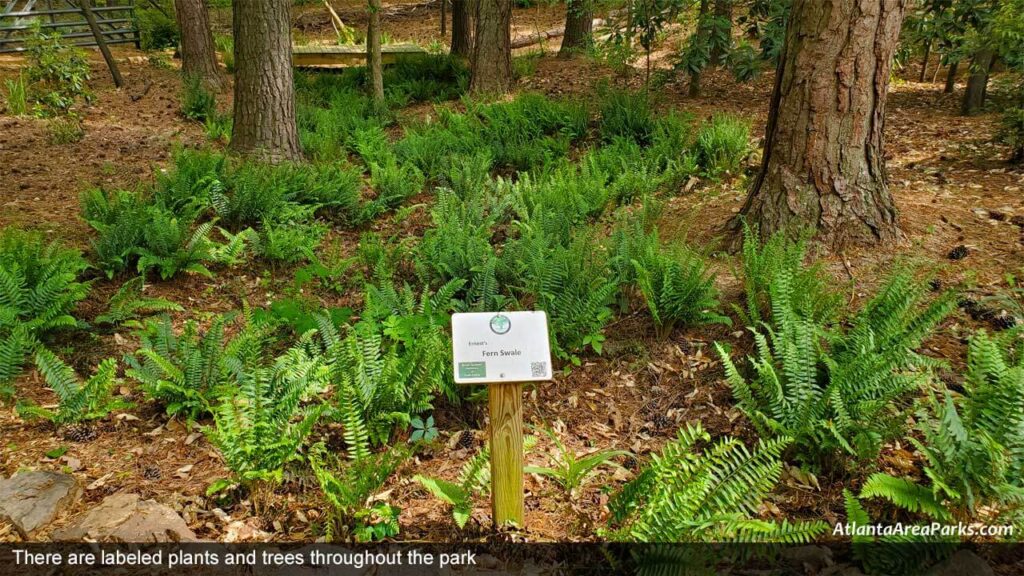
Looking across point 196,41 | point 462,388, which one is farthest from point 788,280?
point 196,41

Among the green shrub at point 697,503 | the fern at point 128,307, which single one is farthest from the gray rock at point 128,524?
the green shrub at point 697,503

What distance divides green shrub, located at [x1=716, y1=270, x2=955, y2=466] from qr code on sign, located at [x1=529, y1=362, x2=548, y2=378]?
128 centimetres

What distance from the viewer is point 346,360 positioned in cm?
352

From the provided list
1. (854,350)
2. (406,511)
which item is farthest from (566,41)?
(406,511)

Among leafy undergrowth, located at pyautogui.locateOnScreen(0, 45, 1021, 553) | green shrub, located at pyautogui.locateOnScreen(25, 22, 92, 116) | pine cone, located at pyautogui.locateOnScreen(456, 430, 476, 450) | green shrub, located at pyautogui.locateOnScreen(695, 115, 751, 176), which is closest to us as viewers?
leafy undergrowth, located at pyautogui.locateOnScreen(0, 45, 1021, 553)

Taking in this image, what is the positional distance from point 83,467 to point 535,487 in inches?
86.0

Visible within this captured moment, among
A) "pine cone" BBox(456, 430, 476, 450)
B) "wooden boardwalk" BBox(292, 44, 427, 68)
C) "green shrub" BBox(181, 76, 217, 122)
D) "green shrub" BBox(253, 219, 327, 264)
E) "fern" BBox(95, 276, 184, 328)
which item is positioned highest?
"wooden boardwalk" BBox(292, 44, 427, 68)

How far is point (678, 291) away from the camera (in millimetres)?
4152

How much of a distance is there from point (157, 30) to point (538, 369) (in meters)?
17.6

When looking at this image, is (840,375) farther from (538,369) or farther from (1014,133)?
(1014,133)

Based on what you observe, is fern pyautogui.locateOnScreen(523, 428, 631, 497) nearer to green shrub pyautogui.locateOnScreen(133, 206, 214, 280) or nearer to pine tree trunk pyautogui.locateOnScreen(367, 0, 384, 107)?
green shrub pyautogui.locateOnScreen(133, 206, 214, 280)

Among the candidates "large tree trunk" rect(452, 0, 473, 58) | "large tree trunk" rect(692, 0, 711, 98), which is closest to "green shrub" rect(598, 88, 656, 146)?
"large tree trunk" rect(692, 0, 711, 98)

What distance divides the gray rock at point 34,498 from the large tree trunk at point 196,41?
32.5ft

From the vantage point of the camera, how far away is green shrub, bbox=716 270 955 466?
3.06 metres
